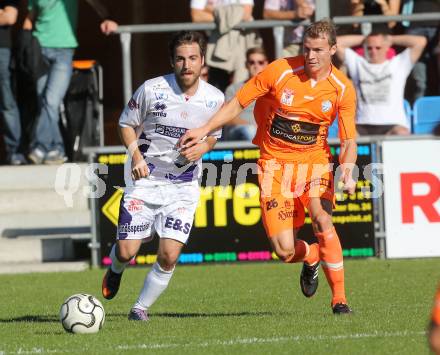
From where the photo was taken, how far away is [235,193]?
12.9 m

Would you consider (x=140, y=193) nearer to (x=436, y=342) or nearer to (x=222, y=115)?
(x=222, y=115)

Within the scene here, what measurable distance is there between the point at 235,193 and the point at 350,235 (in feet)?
4.56

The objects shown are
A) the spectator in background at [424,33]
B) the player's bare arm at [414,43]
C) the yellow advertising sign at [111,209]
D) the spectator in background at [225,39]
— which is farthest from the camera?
the spectator in background at [424,33]

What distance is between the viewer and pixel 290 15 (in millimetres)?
13750

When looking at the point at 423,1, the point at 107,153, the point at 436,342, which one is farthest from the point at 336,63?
the point at 436,342

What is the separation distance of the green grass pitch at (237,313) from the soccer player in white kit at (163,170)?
498 millimetres

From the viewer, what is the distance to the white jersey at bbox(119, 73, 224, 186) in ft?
28.3

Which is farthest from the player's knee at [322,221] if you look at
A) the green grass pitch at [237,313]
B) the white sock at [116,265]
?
the white sock at [116,265]

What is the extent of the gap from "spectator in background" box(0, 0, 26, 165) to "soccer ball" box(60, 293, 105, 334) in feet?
21.2

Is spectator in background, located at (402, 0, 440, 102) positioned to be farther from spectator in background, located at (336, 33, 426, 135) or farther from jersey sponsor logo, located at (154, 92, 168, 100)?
jersey sponsor logo, located at (154, 92, 168, 100)

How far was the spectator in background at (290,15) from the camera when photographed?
13.6 m

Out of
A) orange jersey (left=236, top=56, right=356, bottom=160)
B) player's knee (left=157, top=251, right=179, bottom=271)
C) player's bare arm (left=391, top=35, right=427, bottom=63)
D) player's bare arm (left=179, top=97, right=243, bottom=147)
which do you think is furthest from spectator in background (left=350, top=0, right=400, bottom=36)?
player's knee (left=157, top=251, right=179, bottom=271)

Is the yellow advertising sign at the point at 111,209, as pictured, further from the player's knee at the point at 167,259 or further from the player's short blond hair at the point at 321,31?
the player's short blond hair at the point at 321,31

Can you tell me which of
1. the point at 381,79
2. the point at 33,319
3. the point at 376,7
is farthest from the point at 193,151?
the point at 376,7
